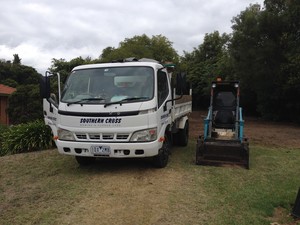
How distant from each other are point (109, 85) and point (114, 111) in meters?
0.77

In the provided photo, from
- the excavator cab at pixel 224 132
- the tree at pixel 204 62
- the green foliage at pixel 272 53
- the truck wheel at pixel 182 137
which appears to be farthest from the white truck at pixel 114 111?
the tree at pixel 204 62

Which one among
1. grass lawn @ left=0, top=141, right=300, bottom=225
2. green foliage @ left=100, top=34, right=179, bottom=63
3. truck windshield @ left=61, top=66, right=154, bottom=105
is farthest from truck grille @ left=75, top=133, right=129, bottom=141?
green foliage @ left=100, top=34, right=179, bottom=63

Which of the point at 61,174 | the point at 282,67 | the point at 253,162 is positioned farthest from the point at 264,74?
the point at 61,174

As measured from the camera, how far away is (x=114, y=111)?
21.4ft

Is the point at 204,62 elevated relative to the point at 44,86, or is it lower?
elevated

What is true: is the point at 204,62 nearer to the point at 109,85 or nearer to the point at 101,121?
the point at 109,85

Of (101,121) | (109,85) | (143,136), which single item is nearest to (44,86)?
(109,85)

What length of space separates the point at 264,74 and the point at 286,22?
120 inches

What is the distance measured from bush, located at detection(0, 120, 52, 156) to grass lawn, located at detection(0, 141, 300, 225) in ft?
6.82

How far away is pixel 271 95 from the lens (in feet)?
71.2

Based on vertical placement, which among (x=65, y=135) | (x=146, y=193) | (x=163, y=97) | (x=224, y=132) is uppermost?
(x=163, y=97)

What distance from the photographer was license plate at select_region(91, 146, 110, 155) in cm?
654

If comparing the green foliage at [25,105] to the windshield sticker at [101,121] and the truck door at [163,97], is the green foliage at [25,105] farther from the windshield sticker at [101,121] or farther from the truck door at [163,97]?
the windshield sticker at [101,121]

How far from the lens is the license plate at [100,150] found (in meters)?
6.54
